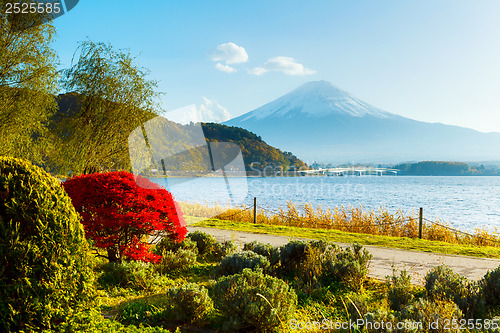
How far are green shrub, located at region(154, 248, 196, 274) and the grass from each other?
4.99m

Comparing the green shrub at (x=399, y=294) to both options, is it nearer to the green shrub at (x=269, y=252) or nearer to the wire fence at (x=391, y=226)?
the green shrub at (x=269, y=252)

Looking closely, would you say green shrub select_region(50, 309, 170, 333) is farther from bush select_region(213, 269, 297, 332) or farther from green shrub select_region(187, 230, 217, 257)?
green shrub select_region(187, 230, 217, 257)

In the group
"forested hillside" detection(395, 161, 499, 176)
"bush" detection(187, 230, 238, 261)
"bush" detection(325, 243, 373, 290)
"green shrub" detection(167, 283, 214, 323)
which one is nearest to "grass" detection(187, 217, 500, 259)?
"bush" detection(187, 230, 238, 261)

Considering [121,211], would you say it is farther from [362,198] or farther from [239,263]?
[362,198]

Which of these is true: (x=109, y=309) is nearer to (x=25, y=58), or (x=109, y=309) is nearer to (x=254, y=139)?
(x=25, y=58)

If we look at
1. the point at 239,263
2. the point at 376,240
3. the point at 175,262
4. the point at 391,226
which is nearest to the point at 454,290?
the point at 239,263

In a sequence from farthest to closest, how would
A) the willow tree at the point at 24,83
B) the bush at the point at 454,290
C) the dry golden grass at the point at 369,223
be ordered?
1. the willow tree at the point at 24,83
2. the dry golden grass at the point at 369,223
3. the bush at the point at 454,290

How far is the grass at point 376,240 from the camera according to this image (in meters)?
9.98

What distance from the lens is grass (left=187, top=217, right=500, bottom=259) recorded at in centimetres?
998

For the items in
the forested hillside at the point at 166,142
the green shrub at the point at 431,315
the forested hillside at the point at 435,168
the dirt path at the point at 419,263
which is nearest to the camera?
the green shrub at the point at 431,315

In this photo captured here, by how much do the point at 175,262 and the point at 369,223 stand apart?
31.2ft

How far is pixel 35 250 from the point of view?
329 centimetres

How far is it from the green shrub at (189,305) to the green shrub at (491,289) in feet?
12.8

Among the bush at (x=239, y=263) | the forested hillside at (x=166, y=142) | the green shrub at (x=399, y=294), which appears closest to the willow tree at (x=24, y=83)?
the forested hillside at (x=166, y=142)
